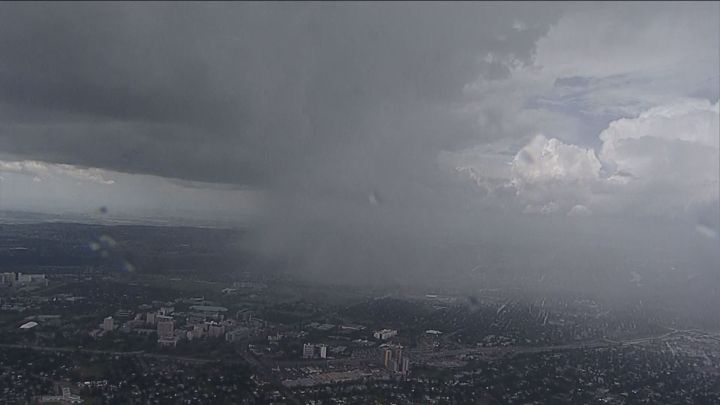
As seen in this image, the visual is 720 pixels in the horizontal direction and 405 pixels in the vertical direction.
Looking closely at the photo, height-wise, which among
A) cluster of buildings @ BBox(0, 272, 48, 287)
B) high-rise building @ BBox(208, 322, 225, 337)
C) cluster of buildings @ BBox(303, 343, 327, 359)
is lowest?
cluster of buildings @ BBox(303, 343, 327, 359)

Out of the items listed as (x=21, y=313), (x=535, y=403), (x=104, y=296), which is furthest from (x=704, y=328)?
(x=21, y=313)

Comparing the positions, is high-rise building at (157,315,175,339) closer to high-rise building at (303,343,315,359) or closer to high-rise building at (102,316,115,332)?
high-rise building at (102,316,115,332)

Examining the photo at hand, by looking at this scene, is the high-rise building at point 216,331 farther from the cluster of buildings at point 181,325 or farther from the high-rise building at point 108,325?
the high-rise building at point 108,325

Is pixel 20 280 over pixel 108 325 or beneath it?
over

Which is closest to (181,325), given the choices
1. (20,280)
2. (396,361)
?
(396,361)

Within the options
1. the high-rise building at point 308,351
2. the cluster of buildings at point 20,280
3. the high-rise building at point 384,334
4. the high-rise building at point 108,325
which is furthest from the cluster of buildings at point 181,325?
the cluster of buildings at point 20,280

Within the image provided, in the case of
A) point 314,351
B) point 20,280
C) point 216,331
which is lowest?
point 314,351

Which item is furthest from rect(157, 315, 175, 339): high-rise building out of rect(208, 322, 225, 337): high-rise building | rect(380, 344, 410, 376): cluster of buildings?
rect(380, 344, 410, 376): cluster of buildings

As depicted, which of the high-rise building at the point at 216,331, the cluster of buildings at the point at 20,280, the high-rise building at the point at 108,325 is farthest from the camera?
the cluster of buildings at the point at 20,280

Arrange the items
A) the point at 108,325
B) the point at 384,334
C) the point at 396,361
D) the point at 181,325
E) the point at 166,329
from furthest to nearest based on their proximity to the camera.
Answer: the point at 384,334 < the point at 181,325 < the point at 108,325 < the point at 166,329 < the point at 396,361

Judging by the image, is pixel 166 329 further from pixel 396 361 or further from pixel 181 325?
pixel 396 361

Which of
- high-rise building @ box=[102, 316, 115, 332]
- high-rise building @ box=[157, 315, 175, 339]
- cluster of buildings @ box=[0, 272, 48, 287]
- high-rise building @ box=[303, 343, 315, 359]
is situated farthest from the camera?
cluster of buildings @ box=[0, 272, 48, 287]
